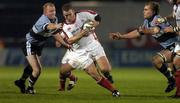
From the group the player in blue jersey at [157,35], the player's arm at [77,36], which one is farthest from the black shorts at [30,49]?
the player in blue jersey at [157,35]

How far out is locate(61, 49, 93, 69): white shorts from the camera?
13.5m

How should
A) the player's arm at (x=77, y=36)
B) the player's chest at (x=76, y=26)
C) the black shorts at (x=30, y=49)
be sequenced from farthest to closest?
the black shorts at (x=30, y=49) → the player's chest at (x=76, y=26) → the player's arm at (x=77, y=36)

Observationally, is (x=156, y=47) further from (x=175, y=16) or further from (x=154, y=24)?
(x=154, y=24)

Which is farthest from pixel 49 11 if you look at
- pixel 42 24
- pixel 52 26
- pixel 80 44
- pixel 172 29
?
pixel 172 29

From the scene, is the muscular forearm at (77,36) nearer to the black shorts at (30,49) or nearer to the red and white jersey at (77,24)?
the red and white jersey at (77,24)

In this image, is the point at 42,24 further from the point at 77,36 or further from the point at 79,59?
the point at 77,36

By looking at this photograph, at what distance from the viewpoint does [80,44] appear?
1430 centimetres

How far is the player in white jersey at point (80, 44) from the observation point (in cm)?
1302

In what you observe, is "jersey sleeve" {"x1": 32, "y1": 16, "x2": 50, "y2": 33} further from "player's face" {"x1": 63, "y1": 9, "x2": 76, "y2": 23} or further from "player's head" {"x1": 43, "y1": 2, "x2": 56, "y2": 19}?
"player's face" {"x1": 63, "y1": 9, "x2": 76, "y2": 23}

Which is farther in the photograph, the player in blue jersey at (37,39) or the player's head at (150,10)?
the player in blue jersey at (37,39)

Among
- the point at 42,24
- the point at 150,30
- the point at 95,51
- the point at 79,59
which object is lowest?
the point at 95,51

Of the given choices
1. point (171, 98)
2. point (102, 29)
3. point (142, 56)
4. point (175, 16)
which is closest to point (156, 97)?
point (171, 98)

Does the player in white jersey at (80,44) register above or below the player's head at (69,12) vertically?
below

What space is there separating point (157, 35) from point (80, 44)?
1.74 metres
